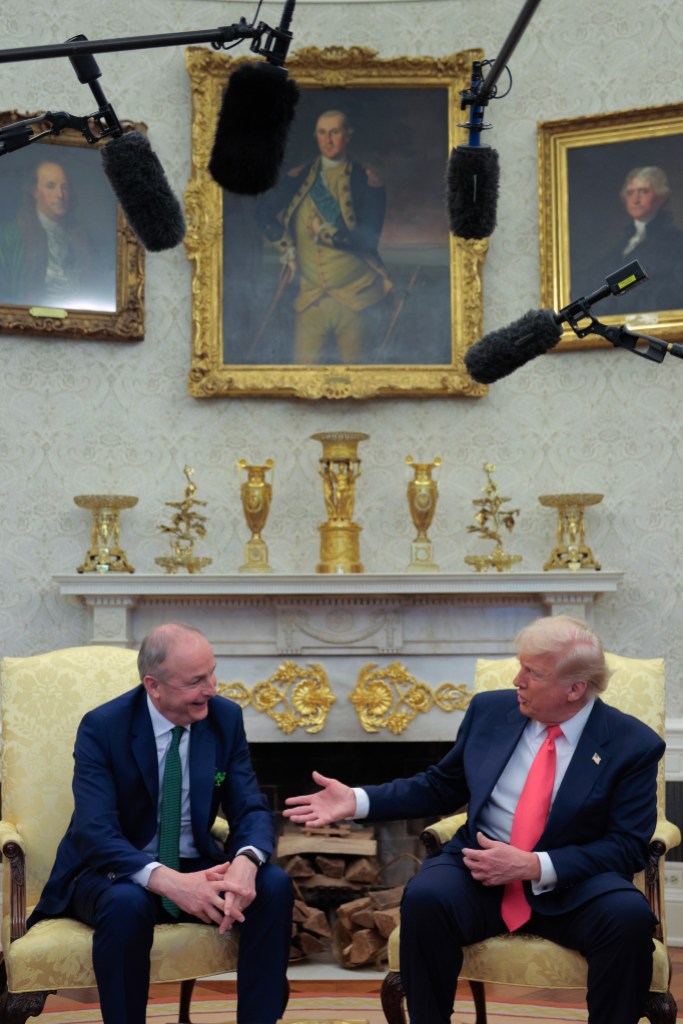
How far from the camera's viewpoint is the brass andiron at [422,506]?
529 cm

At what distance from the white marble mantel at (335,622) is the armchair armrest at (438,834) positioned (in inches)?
61.2

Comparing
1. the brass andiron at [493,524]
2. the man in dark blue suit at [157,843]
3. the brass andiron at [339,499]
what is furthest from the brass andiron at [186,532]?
the man in dark blue suit at [157,843]

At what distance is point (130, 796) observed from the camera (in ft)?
11.1

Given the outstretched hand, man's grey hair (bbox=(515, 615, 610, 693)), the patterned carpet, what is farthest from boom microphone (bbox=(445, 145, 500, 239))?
the patterned carpet

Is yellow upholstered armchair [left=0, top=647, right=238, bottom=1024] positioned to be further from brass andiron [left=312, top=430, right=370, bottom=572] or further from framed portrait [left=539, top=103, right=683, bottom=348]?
framed portrait [left=539, top=103, right=683, bottom=348]

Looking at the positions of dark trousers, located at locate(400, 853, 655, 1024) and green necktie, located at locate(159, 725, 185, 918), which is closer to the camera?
dark trousers, located at locate(400, 853, 655, 1024)

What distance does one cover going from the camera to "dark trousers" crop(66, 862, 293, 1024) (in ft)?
9.91

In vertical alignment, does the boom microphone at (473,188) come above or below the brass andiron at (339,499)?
above

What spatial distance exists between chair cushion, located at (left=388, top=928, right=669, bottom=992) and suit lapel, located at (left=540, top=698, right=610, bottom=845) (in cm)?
28

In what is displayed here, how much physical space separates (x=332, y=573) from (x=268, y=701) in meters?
0.64

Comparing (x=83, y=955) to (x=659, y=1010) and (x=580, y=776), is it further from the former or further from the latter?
(x=659, y=1010)

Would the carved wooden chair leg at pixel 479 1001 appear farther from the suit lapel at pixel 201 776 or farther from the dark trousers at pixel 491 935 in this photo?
the suit lapel at pixel 201 776

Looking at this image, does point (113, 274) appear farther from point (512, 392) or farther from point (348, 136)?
point (512, 392)

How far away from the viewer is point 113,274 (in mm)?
5598
